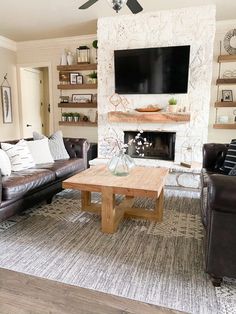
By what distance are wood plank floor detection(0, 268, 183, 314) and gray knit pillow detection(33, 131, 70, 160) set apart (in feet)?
7.39

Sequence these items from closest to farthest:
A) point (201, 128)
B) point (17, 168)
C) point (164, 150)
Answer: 1. point (17, 168)
2. point (201, 128)
3. point (164, 150)

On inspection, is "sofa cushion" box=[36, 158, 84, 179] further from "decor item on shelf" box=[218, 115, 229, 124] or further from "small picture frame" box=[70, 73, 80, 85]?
"decor item on shelf" box=[218, 115, 229, 124]

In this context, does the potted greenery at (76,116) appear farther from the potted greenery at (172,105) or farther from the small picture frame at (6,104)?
the potted greenery at (172,105)

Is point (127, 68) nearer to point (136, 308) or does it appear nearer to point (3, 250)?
point (3, 250)

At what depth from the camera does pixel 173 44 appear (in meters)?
4.18

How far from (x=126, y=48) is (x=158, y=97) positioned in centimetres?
103

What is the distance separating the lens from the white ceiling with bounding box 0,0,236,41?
A: 3781 millimetres

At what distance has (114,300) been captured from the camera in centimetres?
166

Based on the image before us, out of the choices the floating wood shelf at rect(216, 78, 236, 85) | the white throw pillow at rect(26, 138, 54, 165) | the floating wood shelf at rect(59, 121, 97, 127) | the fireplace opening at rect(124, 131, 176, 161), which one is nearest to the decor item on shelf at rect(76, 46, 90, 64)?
the floating wood shelf at rect(59, 121, 97, 127)

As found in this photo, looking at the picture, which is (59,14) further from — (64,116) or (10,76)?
(10,76)

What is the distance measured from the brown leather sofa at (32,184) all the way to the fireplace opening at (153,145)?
1.17 m

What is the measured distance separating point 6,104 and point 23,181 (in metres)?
3.62

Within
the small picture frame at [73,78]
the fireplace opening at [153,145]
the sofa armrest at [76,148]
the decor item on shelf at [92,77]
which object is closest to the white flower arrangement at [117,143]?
the fireplace opening at [153,145]

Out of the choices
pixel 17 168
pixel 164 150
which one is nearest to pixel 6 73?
pixel 17 168
